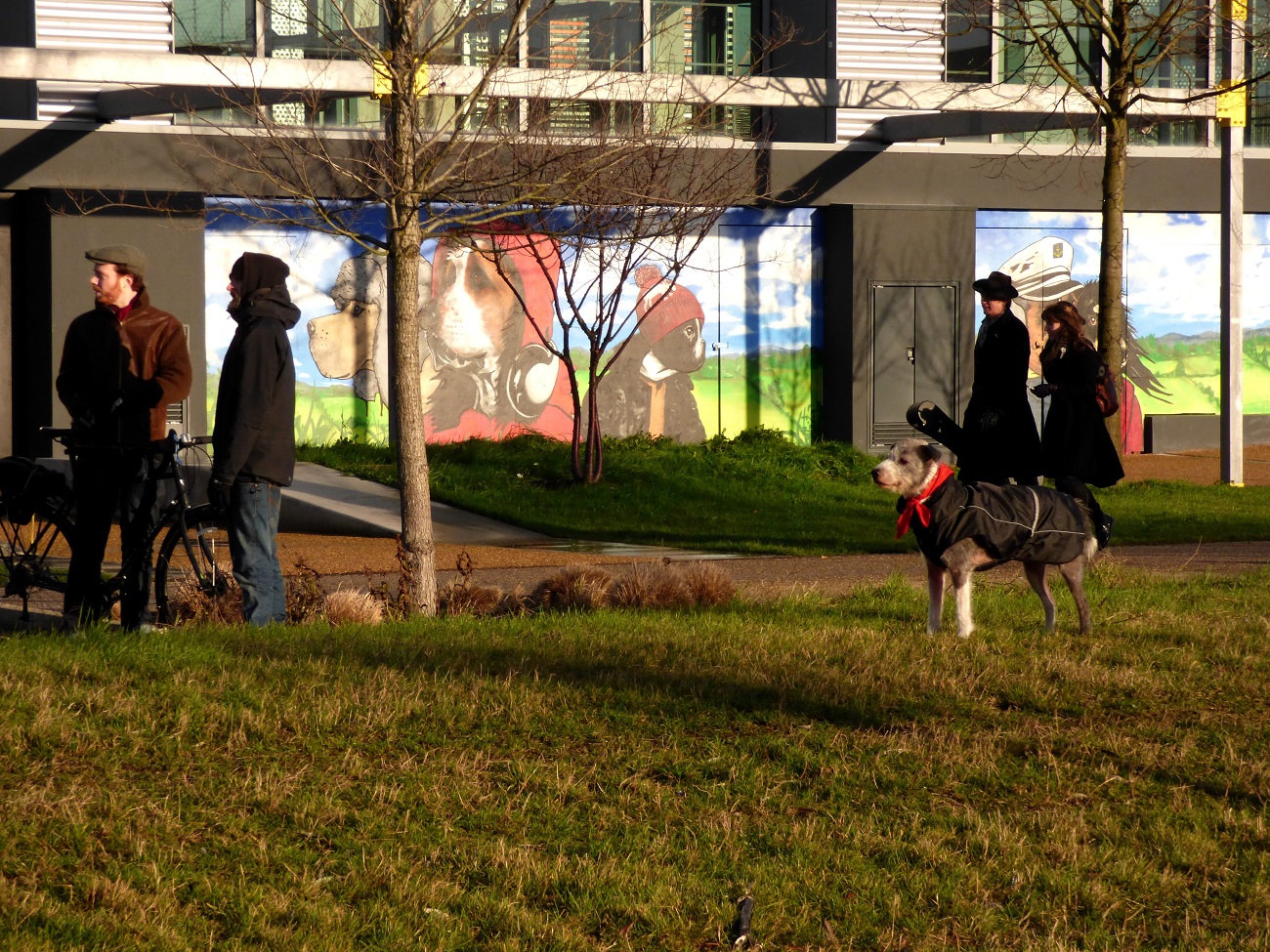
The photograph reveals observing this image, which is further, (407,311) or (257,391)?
(407,311)

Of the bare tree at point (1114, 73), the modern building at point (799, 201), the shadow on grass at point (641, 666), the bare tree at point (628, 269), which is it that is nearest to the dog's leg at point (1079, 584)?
the shadow on grass at point (641, 666)

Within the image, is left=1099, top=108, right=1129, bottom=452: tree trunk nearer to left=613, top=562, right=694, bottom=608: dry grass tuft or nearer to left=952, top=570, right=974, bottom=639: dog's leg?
left=613, top=562, right=694, bottom=608: dry grass tuft

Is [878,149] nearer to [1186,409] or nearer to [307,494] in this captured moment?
[1186,409]

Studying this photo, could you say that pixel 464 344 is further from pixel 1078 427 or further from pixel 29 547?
pixel 29 547

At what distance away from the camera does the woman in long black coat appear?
1006 centimetres

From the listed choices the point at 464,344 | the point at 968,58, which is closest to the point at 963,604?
the point at 464,344

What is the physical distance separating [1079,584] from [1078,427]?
98.8 inches

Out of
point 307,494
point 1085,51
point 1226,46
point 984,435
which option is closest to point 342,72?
point 307,494

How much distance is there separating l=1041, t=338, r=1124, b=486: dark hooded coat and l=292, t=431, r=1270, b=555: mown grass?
3.05 meters

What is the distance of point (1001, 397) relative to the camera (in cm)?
946

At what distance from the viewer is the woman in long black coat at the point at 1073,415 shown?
1006 cm

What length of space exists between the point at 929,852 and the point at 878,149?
18118 millimetres

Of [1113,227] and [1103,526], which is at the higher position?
[1113,227]

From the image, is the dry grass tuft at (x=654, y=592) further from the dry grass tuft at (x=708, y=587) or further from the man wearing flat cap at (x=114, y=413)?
the man wearing flat cap at (x=114, y=413)
